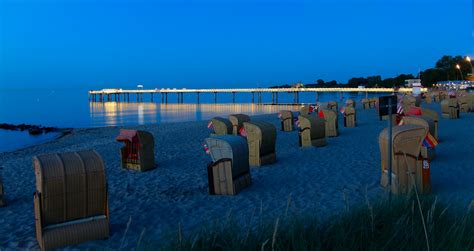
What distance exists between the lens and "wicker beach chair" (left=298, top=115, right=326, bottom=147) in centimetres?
1301

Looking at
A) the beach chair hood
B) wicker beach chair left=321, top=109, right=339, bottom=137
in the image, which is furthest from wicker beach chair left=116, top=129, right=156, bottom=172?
wicker beach chair left=321, top=109, right=339, bottom=137

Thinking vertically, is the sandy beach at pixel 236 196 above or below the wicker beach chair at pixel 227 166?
below

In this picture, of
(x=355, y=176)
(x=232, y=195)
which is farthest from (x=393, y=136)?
(x=232, y=195)

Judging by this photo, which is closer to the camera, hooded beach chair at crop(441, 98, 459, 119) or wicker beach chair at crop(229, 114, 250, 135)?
wicker beach chair at crop(229, 114, 250, 135)

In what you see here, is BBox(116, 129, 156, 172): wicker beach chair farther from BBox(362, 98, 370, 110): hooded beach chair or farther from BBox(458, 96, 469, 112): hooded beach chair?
BBox(362, 98, 370, 110): hooded beach chair

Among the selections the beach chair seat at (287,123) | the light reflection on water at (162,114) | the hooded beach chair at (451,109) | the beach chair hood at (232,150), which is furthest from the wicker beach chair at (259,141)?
the light reflection on water at (162,114)

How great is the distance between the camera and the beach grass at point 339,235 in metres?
2.86

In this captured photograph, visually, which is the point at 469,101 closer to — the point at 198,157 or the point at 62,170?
the point at 198,157

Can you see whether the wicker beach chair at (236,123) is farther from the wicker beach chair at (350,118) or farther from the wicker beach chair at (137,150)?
the wicker beach chair at (350,118)

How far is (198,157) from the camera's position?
1277cm

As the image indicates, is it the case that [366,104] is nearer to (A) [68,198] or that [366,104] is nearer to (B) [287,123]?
(B) [287,123]

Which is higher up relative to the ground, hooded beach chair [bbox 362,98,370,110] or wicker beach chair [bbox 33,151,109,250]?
hooded beach chair [bbox 362,98,370,110]

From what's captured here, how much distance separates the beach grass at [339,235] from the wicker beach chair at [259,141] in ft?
21.7

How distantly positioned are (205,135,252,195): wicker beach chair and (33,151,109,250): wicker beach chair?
2558 millimetres
